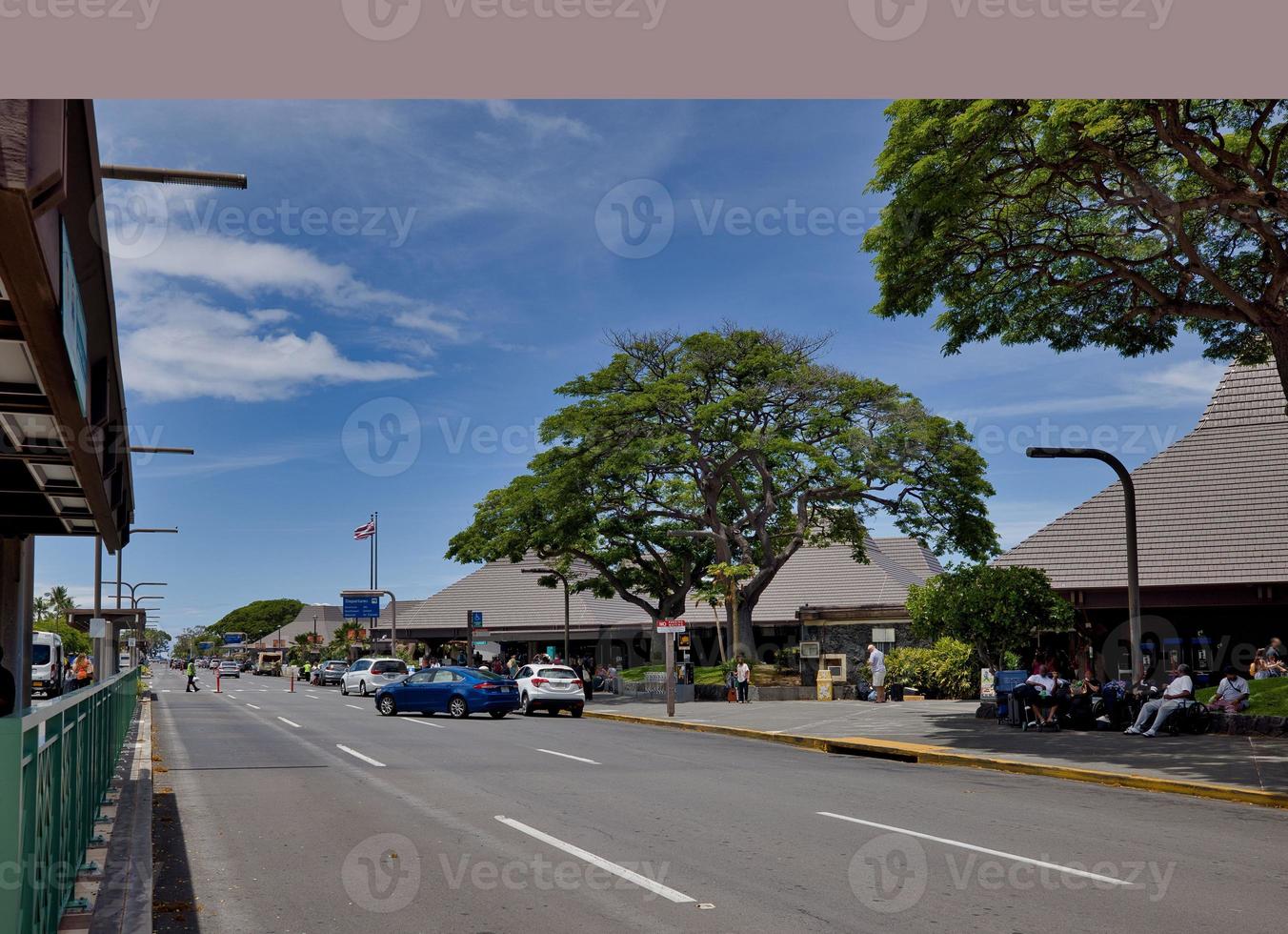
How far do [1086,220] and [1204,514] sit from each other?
12.5 meters

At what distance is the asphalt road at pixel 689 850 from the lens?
25.1 ft

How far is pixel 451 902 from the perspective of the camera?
26.4ft

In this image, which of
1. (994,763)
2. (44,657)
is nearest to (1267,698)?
(994,763)

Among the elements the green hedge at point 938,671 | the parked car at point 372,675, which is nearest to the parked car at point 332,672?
the parked car at point 372,675

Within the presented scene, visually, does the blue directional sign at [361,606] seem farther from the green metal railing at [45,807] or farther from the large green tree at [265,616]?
the large green tree at [265,616]

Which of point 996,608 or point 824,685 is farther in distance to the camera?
point 824,685

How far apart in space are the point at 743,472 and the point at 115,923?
35131mm

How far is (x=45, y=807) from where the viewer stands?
230 inches

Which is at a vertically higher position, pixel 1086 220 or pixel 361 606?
pixel 1086 220

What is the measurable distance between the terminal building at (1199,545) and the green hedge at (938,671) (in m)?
4.74

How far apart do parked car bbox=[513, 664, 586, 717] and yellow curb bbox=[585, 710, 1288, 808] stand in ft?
19.2

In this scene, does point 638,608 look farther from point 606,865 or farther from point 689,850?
point 606,865

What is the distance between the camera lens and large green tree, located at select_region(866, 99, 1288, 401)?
16.8 metres

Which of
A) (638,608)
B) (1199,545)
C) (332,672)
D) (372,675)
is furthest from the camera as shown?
(332,672)
